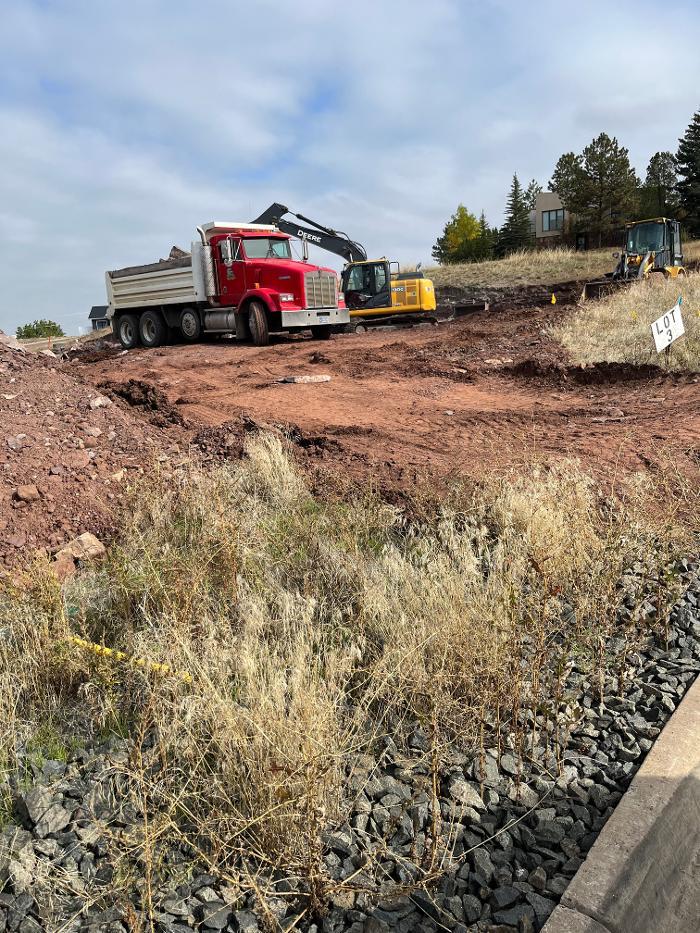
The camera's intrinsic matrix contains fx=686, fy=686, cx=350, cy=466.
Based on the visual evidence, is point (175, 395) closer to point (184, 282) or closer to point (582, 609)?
point (582, 609)

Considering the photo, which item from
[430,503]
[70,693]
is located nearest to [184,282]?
[430,503]

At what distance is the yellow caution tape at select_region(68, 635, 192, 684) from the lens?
2812 millimetres

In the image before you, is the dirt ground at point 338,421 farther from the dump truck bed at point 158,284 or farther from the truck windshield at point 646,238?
the truck windshield at point 646,238

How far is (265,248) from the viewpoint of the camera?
1667 cm

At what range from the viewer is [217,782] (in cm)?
235

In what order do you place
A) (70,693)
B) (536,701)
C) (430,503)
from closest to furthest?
(536,701) → (70,693) → (430,503)

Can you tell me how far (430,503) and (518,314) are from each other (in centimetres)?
1454

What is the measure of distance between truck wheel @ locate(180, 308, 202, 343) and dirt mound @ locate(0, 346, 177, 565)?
10.3 meters

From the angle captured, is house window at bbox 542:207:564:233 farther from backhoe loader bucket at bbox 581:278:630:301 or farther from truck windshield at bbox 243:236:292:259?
truck windshield at bbox 243:236:292:259

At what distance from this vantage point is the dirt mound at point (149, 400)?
7.47 meters

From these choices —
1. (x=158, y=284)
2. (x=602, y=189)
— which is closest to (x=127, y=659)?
(x=158, y=284)

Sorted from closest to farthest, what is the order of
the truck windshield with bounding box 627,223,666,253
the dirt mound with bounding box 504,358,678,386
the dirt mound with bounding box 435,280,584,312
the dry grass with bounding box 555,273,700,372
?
the dirt mound with bounding box 504,358,678,386
the dry grass with bounding box 555,273,700,372
the truck windshield with bounding box 627,223,666,253
the dirt mound with bounding box 435,280,584,312

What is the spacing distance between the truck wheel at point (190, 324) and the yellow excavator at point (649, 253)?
37.3 feet

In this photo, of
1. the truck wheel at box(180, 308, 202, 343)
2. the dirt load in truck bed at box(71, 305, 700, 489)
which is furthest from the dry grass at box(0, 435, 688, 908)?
the truck wheel at box(180, 308, 202, 343)
